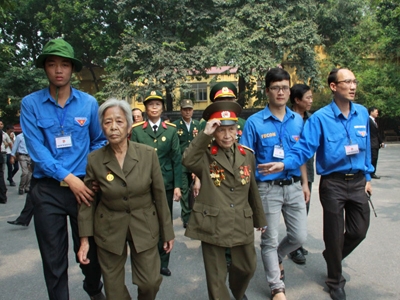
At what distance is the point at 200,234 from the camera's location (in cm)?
303

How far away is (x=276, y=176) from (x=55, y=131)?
80.5 inches

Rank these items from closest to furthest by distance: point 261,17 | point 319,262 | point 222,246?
1. point 222,246
2. point 319,262
3. point 261,17

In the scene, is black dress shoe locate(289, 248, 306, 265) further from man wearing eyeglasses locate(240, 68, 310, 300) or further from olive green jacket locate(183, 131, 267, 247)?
olive green jacket locate(183, 131, 267, 247)

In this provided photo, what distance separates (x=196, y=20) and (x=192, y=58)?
2.77m

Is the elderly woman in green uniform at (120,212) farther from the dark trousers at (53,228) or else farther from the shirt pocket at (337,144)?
the shirt pocket at (337,144)

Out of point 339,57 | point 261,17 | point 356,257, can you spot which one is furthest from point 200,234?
point 339,57

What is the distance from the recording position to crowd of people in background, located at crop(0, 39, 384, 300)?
2.76 m

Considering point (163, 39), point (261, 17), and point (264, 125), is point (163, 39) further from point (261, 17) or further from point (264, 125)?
point (264, 125)

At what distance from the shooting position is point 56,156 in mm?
2930

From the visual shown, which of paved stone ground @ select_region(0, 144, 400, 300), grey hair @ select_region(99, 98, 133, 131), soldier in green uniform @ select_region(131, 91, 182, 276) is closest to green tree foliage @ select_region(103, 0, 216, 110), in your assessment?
paved stone ground @ select_region(0, 144, 400, 300)

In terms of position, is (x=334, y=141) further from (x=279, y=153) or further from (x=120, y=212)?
(x=120, y=212)

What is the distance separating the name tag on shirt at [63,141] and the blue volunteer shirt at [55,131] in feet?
0.07

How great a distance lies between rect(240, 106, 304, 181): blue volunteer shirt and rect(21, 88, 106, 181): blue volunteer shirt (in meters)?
1.54

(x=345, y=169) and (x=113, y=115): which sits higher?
(x=113, y=115)
